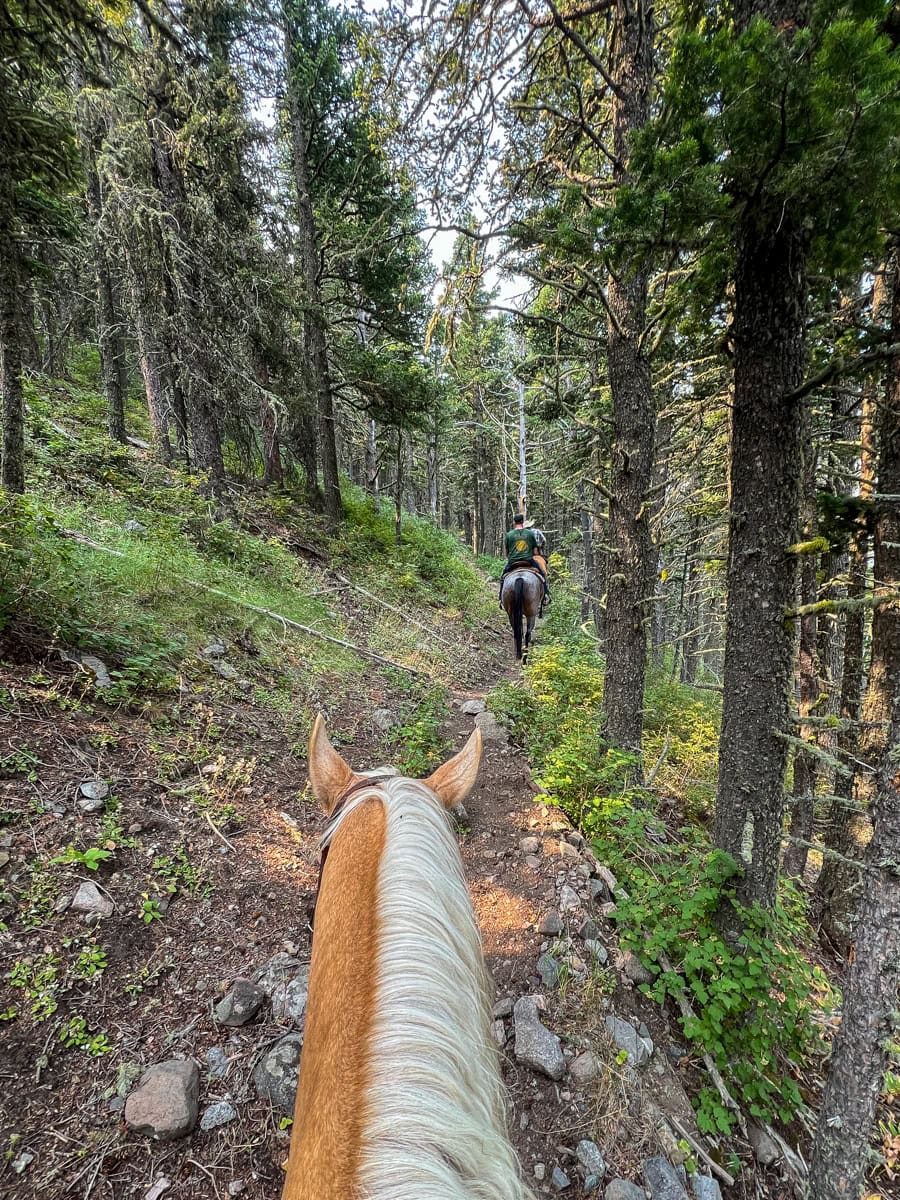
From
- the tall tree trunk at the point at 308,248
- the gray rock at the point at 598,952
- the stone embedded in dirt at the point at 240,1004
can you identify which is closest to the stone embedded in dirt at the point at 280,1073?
the stone embedded in dirt at the point at 240,1004

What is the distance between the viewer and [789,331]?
2635 mm

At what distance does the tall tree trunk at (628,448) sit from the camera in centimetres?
400

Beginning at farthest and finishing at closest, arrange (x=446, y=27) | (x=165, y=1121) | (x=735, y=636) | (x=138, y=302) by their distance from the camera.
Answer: (x=138, y=302) < (x=446, y=27) < (x=735, y=636) < (x=165, y=1121)

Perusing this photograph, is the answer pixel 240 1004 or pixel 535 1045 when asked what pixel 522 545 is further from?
pixel 240 1004

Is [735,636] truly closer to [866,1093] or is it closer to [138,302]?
[866,1093]

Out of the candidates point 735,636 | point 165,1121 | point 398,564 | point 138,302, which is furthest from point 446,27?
point 398,564

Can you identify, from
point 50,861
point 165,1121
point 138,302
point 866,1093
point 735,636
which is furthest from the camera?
point 138,302

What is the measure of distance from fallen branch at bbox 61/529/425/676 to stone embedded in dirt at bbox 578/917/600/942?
4.64 meters

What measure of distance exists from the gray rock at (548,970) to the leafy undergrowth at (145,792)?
155cm

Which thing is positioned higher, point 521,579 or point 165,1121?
point 521,579

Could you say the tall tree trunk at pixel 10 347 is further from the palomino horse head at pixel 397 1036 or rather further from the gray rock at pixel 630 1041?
the gray rock at pixel 630 1041

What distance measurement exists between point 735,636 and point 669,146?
8.68 feet

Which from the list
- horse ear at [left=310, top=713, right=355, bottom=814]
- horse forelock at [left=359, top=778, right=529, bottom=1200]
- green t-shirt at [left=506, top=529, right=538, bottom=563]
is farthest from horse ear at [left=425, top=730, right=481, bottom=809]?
green t-shirt at [left=506, top=529, right=538, bottom=563]

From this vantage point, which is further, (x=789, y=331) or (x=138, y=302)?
(x=138, y=302)
